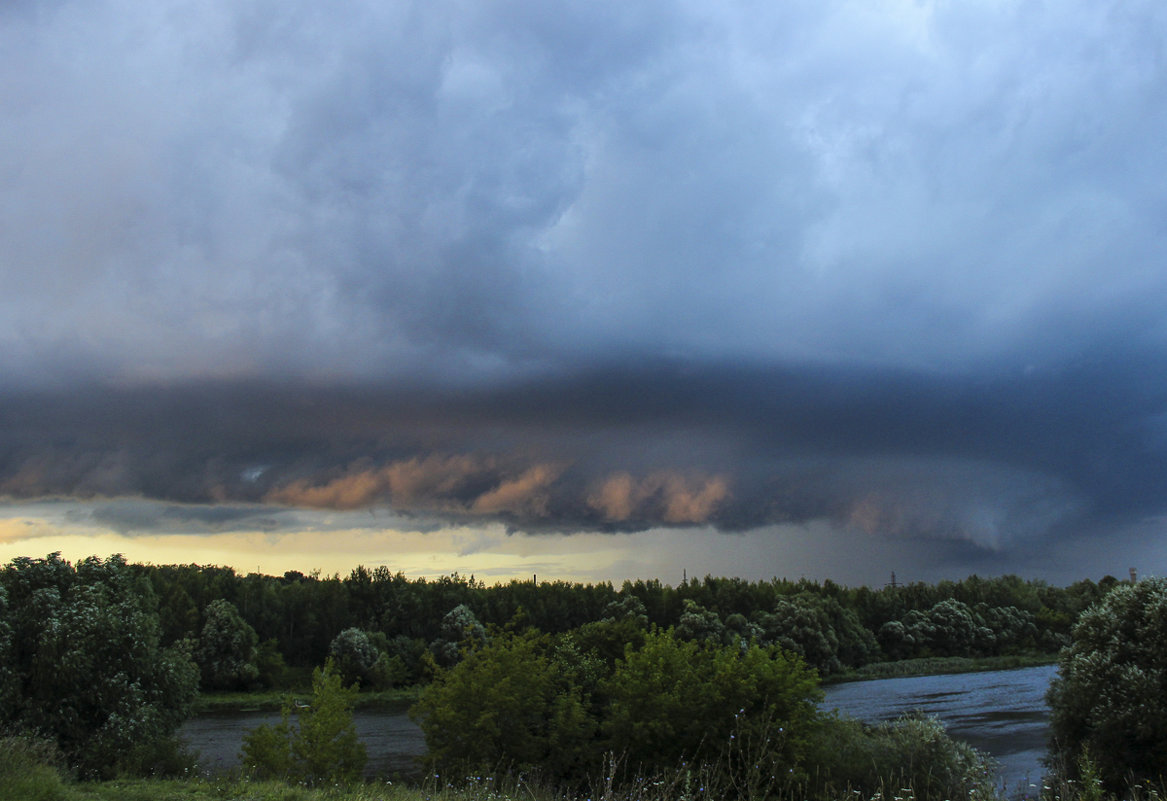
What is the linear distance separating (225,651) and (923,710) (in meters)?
85.0

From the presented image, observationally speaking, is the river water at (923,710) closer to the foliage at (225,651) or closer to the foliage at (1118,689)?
the foliage at (1118,689)

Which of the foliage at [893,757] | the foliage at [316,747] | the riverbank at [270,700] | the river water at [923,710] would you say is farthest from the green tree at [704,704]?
the riverbank at [270,700]

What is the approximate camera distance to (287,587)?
13812 centimetres

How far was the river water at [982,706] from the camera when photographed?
5212 centimetres

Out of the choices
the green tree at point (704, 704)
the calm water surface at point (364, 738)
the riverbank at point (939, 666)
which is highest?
the green tree at point (704, 704)

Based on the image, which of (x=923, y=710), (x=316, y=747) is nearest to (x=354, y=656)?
Result: (x=923, y=710)

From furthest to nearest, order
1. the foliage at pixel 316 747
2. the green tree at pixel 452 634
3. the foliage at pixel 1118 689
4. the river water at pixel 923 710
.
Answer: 1. the green tree at pixel 452 634
2. the river water at pixel 923 710
3. the foliage at pixel 316 747
4. the foliage at pixel 1118 689

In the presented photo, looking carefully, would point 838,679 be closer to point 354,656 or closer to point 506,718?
point 354,656

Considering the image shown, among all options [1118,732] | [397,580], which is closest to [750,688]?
[1118,732]

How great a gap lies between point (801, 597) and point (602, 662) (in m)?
100

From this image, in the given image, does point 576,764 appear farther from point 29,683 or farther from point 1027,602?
point 1027,602

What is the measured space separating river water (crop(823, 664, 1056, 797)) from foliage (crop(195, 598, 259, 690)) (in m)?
72.8

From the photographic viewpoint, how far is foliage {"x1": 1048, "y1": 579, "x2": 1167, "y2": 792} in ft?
96.9

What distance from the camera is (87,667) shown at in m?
39.1
